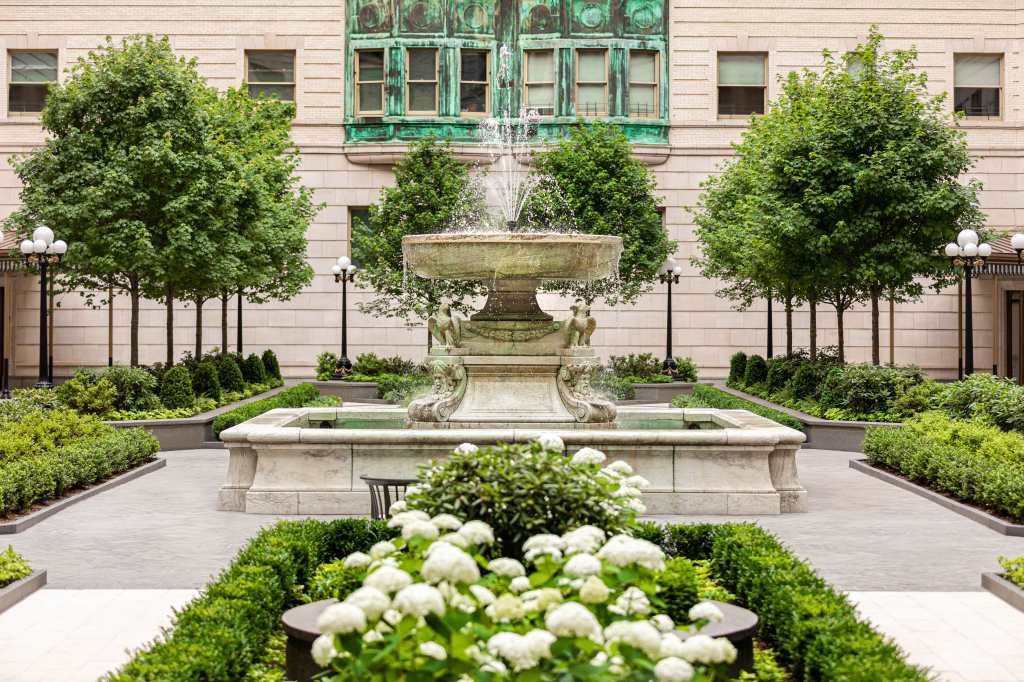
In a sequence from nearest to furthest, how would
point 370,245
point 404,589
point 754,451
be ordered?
point 404,589 < point 754,451 < point 370,245

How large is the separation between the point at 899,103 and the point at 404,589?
20.8 m

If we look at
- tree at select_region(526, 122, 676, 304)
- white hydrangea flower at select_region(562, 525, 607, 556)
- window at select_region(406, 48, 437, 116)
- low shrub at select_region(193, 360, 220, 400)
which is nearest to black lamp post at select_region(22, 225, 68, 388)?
low shrub at select_region(193, 360, 220, 400)

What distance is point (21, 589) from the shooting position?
356 inches

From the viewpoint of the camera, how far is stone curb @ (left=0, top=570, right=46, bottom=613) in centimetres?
877

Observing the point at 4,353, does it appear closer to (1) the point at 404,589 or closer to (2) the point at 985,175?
(2) the point at 985,175

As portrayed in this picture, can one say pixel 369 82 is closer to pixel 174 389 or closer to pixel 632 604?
pixel 174 389

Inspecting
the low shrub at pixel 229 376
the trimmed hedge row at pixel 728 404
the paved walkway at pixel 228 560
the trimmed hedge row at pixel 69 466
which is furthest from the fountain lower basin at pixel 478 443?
the low shrub at pixel 229 376

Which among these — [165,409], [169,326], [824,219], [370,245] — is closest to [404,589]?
[165,409]

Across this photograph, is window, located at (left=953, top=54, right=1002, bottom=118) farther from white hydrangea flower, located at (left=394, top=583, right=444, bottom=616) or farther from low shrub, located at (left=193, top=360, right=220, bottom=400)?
white hydrangea flower, located at (left=394, top=583, right=444, bottom=616)

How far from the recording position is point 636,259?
100 feet

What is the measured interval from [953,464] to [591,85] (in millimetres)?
22383

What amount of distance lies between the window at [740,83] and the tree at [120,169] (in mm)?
16776

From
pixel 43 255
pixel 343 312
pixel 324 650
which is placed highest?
pixel 43 255

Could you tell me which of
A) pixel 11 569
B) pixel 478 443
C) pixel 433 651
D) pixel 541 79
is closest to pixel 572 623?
pixel 433 651
